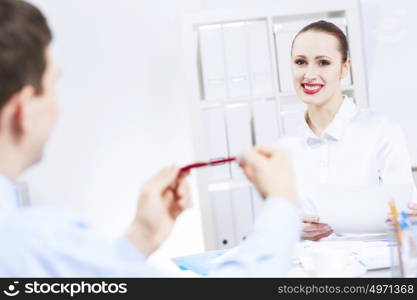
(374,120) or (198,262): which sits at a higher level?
(374,120)

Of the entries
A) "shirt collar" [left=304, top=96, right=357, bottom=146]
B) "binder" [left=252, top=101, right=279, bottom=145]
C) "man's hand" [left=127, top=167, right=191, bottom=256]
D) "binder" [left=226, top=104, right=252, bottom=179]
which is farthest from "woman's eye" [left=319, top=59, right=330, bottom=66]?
"man's hand" [left=127, top=167, right=191, bottom=256]

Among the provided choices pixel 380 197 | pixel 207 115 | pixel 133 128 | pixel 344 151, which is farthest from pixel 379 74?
pixel 133 128

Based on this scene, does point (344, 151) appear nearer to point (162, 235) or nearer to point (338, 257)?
point (338, 257)

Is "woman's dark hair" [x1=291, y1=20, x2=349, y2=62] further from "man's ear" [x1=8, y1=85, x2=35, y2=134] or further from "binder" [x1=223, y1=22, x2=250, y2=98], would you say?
"man's ear" [x1=8, y1=85, x2=35, y2=134]

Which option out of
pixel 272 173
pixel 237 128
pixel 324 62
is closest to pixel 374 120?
pixel 324 62

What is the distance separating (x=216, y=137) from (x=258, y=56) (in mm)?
278

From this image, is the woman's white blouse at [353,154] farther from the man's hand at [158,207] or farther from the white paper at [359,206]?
the man's hand at [158,207]

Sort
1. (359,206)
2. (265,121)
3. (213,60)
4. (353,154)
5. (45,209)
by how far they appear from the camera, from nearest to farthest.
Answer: (45,209) < (359,206) < (353,154) < (265,121) < (213,60)

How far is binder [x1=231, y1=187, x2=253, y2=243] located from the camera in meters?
1.61

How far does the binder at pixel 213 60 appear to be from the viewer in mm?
1667

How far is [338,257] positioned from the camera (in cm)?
98

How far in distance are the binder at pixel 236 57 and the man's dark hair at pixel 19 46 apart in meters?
1.04

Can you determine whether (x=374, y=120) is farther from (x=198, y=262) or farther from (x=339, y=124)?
(x=198, y=262)

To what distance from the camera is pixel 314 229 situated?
128 centimetres
